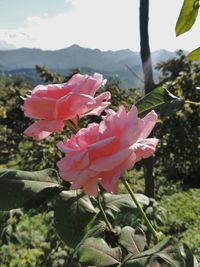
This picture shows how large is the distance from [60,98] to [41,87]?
0.05 m

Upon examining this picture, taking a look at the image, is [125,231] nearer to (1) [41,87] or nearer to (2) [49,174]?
(2) [49,174]

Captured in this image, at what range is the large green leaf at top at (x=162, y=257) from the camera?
0.59 metres

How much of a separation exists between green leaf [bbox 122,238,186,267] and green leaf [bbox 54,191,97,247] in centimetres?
18

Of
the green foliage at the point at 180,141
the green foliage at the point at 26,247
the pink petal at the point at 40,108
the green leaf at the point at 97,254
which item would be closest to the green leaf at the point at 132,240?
the green leaf at the point at 97,254

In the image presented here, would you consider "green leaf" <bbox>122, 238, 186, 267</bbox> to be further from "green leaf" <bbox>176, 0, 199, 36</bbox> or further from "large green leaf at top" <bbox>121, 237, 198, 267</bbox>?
"green leaf" <bbox>176, 0, 199, 36</bbox>

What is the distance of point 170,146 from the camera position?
7719mm

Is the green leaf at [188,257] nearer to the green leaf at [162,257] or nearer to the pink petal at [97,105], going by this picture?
the green leaf at [162,257]

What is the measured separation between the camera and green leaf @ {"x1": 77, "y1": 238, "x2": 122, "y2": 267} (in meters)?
0.71

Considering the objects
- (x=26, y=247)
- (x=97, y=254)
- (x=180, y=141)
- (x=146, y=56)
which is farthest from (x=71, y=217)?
(x=180, y=141)

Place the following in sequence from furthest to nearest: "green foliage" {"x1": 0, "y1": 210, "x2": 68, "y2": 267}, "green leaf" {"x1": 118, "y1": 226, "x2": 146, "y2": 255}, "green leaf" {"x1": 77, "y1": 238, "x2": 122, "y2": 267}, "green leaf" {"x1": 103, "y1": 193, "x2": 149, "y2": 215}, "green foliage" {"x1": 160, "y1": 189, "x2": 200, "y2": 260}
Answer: "green foliage" {"x1": 160, "y1": 189, "x2": 200, "y2": 260} < "green foliage" {"x1": 0, "y1": 210, "x2": 68, "y2": 267} < "green leaf" {"x1": 103, "y1": 193, "x2": 149, "y2": 215} < "green leaf" {"x1": 118, "y1": 226, "x2": 146, "y2": 255} < "green leaf" {"x1": 77, "y1": 238, "x2": 122, "y2": 267}

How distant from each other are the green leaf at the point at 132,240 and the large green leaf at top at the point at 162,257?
0.58 ft

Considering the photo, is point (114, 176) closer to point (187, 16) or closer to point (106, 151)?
point (106, 151)

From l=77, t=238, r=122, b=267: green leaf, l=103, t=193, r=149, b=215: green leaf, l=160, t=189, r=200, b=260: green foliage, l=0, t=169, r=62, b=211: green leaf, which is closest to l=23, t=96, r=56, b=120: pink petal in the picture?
l=0, t=169, r=62, b=211: green leaf

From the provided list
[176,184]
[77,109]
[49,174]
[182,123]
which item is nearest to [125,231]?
[49,174]
